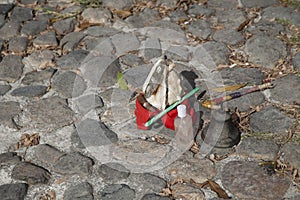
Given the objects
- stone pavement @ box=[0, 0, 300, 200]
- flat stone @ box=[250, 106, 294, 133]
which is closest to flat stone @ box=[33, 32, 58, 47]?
stone pavement @ box=[0, 0, 300, 200]

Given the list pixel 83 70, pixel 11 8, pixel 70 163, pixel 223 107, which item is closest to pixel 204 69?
pixel 223 107

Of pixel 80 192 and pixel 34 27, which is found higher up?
pixel 34 27

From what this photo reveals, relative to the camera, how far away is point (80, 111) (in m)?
4.46

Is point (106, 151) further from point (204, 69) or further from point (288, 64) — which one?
point (288, 64)

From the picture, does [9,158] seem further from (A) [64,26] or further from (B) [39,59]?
(A) [64,26]

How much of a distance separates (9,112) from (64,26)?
1.32 m

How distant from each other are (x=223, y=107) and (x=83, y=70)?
1357 millimetres

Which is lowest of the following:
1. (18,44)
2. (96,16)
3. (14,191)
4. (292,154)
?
(14,191)

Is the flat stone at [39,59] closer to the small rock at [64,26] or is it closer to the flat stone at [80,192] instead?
the small rock at [64,26]

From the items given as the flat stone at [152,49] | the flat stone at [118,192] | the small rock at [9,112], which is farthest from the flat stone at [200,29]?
the flat stone at [118,192]

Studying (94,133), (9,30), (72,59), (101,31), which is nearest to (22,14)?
(9,30)

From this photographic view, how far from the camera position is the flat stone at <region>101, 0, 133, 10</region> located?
5.69 meters

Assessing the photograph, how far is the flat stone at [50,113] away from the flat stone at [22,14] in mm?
1378

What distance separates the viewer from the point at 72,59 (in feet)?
16.5
